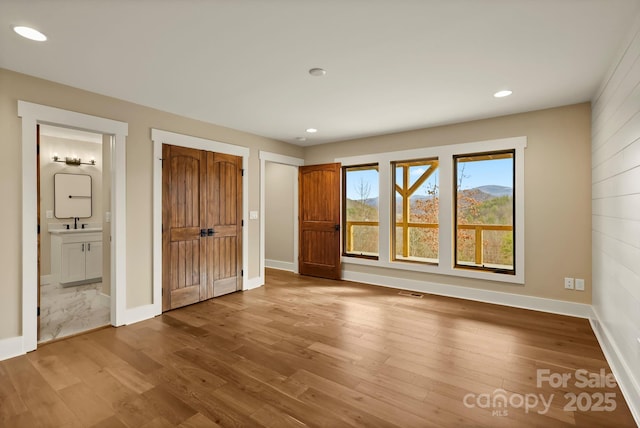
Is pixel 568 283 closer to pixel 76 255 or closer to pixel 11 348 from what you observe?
pixel 11 348

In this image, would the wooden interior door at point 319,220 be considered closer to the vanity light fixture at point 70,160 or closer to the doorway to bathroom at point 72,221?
the doorway to bathroom at point 72,221

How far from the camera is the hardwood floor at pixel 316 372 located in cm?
199

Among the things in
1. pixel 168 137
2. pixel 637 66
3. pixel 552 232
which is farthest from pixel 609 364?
pixel 168 137

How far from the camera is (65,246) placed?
16.4 feet

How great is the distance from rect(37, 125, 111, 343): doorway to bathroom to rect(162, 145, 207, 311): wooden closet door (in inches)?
33.0

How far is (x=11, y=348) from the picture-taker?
9.09 ft

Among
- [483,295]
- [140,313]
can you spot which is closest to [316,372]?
[140,313]

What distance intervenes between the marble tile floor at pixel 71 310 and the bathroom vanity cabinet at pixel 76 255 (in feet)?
0.59

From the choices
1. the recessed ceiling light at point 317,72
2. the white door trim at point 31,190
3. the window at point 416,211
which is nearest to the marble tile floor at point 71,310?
the white door trim at point 31,190

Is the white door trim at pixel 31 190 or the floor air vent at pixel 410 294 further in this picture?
the floor air vent at pixel 410 294

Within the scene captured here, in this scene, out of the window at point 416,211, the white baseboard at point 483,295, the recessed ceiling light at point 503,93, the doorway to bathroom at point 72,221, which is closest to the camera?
the recessed ceiling light at point 503,93

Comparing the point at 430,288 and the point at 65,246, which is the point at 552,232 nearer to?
the point at 430,288

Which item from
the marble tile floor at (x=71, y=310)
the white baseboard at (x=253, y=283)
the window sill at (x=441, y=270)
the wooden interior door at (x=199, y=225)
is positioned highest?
the wooden interior door at (x=199, y=225)

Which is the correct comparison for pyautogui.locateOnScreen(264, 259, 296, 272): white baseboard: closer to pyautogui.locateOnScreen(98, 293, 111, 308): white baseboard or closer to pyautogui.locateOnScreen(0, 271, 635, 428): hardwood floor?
pyautogui.locateOnScreen(0, 271, 635, 428): hardwood floor
